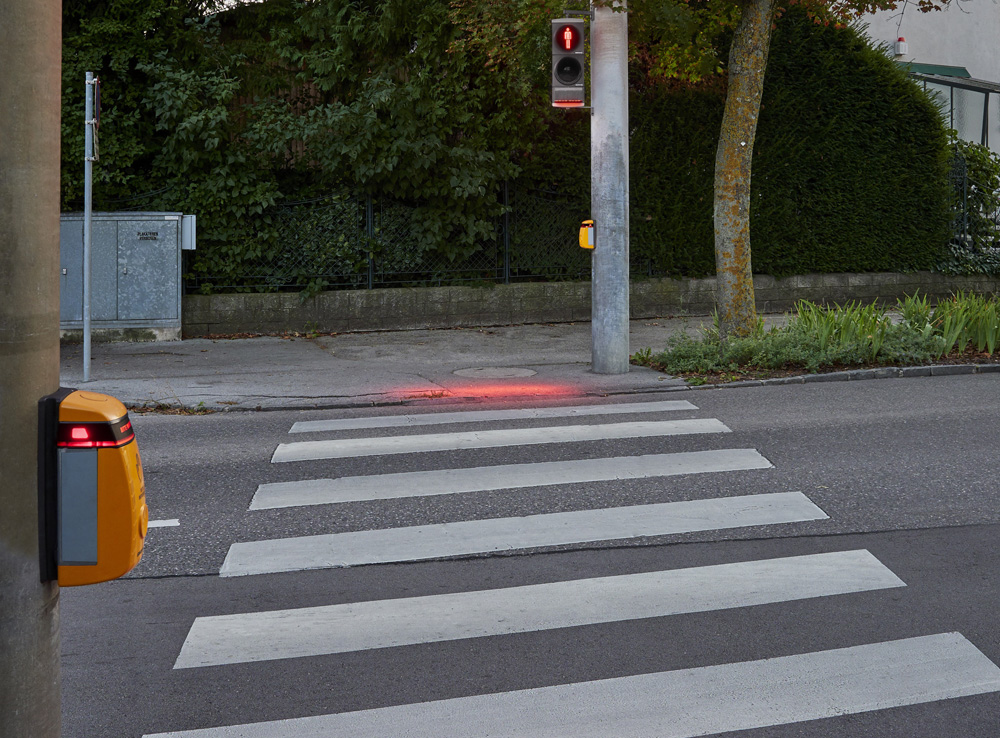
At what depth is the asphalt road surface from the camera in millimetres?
3959

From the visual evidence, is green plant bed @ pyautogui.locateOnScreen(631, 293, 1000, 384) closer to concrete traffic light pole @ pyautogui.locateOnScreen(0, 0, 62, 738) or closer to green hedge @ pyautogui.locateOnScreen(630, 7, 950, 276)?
green hedge @ pyautogui.locateOnScreen(630, 7, 950, 276)

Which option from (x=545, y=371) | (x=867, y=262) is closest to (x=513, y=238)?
(x=545, y=371)

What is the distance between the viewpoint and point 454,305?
55.7 ft

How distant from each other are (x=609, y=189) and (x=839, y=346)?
10.1 ft

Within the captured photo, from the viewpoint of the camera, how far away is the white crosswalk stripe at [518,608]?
459 centimetres

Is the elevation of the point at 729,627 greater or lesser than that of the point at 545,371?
lesser

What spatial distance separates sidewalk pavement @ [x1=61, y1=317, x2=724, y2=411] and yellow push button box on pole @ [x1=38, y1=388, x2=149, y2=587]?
27.2ft

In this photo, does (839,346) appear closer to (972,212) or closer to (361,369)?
(361,369)

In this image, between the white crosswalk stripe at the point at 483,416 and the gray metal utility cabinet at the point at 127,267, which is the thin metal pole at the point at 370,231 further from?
the white crosswalk stripe at the point at 483,416

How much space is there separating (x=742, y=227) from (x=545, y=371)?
296cm

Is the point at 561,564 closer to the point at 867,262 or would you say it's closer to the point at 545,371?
the point at 545,371

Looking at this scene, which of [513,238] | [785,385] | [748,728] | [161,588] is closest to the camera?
[748,728]

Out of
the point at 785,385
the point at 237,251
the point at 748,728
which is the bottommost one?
the point at 748,728

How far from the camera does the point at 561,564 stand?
5.64m
